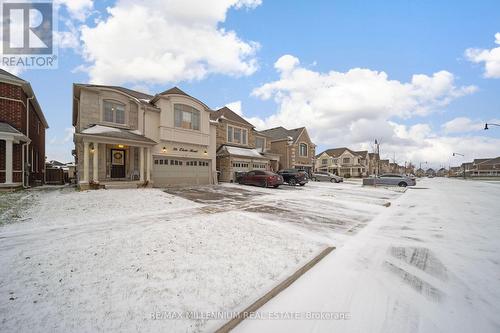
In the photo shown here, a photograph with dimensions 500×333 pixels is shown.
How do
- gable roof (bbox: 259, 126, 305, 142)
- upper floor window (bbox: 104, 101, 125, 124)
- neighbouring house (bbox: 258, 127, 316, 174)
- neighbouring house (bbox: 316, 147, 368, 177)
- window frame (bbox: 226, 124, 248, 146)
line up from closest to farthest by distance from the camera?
upper floor window (bbox: 104, 101, 125, 124) < window frame (bbox: 226, 124, 248, 146) < neighbouring house (bbox: 258, 127, 316, 174) < gable roof (bbox: 259, 126, 305, 142) < neighbouring house (bbox: 316, 147, 368, 177)

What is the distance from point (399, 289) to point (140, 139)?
1637cm

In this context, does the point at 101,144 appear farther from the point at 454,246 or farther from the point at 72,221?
the point at 454,246

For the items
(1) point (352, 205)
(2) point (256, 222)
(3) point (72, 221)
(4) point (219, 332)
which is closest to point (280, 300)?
(4) point (219, 332)

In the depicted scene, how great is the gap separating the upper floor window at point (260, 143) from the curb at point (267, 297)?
26624 mm

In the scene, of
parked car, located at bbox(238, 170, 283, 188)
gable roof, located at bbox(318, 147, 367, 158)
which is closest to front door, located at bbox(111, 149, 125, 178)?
parked car, located at bbox(238, 170, 283, 188)

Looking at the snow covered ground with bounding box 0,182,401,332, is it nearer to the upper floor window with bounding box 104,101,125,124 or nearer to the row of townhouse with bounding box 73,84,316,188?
the row of townhouse with bounding box 73,84,316,188

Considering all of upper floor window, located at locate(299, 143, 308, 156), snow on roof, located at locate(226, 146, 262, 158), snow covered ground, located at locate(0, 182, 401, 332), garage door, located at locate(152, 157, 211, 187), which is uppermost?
upper floor window, located at locate(299, 143, 308, 156)

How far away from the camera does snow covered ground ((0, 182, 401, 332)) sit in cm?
278

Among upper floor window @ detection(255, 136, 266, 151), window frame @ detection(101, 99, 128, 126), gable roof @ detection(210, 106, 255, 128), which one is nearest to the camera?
window frame @ detection(101, 99, 128, 126)

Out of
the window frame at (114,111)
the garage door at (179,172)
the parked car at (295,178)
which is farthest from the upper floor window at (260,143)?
the window frame at (114,111)

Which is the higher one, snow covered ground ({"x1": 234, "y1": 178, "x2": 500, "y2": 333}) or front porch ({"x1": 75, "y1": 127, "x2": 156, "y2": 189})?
front porch ({"x1": 75, "y1": 127, "x2": 156, "y2": 189})

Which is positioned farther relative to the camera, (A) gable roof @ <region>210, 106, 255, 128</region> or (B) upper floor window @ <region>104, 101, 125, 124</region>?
(A) gable roof @ <region>210, 106, 255, 128</region>

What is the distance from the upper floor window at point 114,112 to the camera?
1602 centimetres

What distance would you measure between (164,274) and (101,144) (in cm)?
1529
